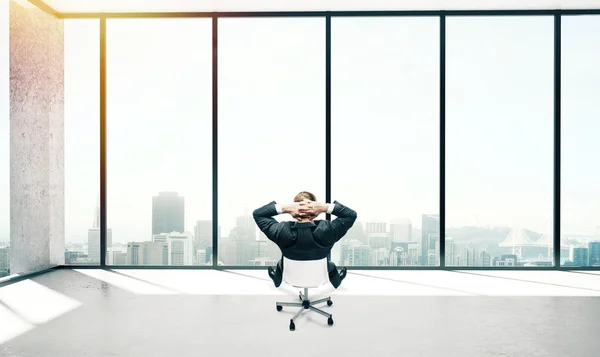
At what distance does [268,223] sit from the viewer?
3.32 meters

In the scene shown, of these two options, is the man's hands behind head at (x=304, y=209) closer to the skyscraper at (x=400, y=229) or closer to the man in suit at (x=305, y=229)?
the man in suit at (x=305, y=229)

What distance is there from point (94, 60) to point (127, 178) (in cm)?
152

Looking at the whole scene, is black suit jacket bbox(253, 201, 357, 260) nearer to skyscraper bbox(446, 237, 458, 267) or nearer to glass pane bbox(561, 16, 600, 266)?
skyscraper bbox(446, 237, 458, 267)

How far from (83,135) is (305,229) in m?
3.62

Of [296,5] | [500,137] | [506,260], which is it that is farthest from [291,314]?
[296,5]

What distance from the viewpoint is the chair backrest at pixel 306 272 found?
128 inches

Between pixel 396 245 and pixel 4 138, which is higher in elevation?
pixel 4 138

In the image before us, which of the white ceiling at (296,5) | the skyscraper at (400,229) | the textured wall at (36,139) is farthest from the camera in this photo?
the skyscraper at (400,229)

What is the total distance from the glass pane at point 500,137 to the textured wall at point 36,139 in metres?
4.74

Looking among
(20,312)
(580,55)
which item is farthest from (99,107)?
(580,55)

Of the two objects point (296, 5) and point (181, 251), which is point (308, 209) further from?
point (296, 5)

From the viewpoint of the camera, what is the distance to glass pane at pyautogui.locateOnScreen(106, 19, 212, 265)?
209 inches

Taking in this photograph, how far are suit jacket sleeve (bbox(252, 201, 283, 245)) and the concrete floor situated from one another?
69 centimetres

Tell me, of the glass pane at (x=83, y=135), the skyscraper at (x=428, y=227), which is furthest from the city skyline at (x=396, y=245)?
the glass pane at (x=83, y=135)
